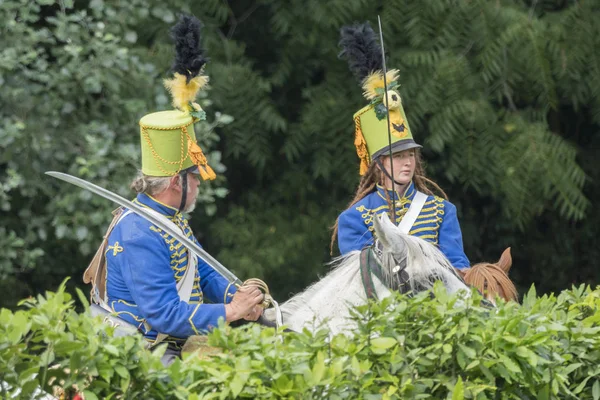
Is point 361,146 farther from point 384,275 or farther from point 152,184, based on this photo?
point 384,275

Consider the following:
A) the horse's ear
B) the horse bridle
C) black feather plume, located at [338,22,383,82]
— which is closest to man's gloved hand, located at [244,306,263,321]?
the horse bridle

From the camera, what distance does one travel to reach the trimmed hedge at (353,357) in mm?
2979

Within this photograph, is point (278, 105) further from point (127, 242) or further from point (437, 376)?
point (437, 376)

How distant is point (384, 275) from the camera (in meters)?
3.89

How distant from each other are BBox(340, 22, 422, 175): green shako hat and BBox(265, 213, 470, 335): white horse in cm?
85

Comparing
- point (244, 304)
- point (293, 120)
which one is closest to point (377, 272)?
point (244, 304)

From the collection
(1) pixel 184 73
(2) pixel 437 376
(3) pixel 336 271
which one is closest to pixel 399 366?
(2) pixel 437 376

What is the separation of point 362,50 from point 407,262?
4.10 feet

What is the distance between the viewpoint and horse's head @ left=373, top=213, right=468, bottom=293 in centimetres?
387

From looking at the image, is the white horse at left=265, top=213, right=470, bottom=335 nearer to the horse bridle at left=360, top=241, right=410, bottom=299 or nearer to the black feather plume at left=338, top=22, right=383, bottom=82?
the horse bridle at left=360, top=241, right=410, bottom=299

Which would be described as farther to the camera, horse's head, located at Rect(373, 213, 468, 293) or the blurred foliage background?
the blurred foliage background

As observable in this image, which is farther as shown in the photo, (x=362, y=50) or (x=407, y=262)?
(x=362, y=50)

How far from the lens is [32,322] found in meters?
2.96

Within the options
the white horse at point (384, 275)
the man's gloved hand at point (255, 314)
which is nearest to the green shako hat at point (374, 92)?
the white horse at point (384, 275)
